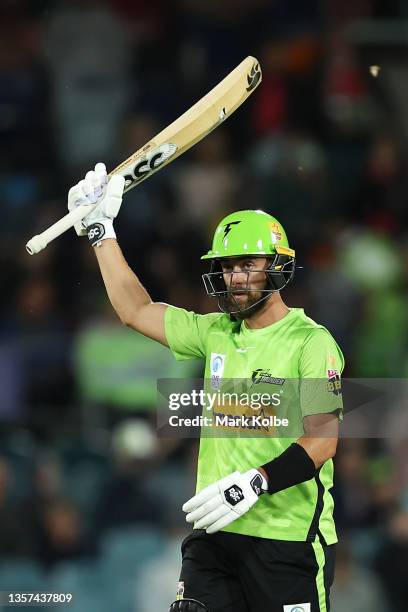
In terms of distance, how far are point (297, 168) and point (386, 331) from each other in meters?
1.25

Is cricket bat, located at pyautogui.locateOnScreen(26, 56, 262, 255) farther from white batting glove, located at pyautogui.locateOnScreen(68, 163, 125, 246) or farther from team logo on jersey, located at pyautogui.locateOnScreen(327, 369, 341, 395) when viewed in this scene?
team logo on jersey, located at pyautogui.locateOnScreen(327, 369, 341, 395)

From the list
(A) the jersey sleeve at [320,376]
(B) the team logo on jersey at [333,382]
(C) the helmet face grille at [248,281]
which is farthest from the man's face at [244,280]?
(B) the team logo on jersey at [333,382]

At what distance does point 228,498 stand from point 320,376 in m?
0.48

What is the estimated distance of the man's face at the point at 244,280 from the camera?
3.85 meters

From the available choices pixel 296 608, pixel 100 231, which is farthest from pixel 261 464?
pixel 100 231

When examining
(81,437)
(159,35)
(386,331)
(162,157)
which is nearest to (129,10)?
(159,35)

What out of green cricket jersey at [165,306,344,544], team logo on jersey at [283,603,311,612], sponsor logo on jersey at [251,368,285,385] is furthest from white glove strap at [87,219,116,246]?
team logo on jersey at [283,603,311,612]

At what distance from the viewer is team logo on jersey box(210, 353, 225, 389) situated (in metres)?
3.92

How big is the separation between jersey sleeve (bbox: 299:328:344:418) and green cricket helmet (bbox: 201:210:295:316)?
0.25 m

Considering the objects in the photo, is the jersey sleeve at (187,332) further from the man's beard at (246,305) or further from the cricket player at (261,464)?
the man's beard at (246,305)

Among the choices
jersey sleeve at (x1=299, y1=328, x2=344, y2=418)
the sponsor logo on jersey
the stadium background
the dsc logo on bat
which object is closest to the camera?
jersey sleeve at (x1=299, y1=328, x2=344, y2=418)

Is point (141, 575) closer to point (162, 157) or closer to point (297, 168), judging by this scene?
point (162, 157)

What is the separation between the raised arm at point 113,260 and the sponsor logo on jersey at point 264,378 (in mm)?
415

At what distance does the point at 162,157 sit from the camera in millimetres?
4434
